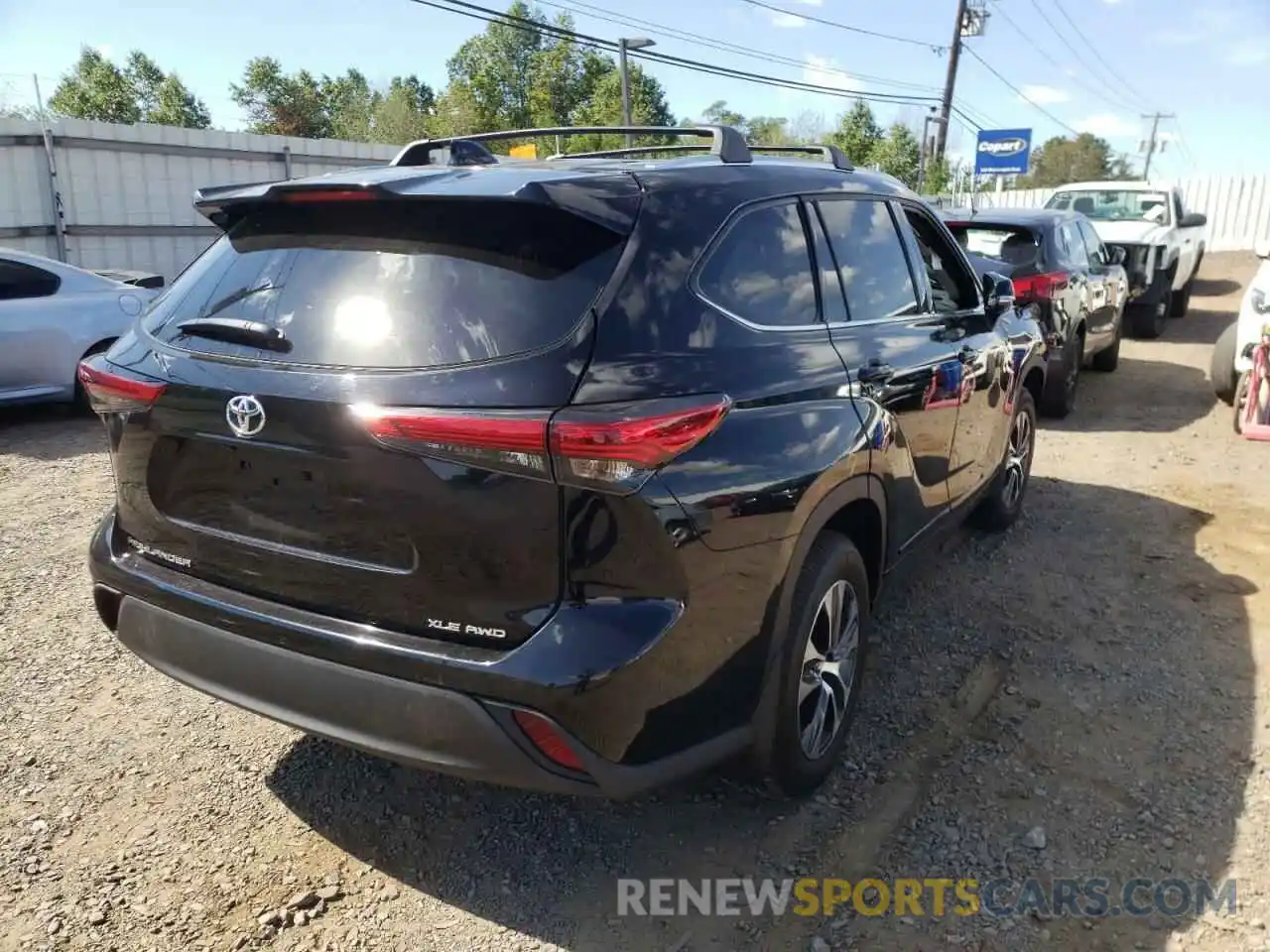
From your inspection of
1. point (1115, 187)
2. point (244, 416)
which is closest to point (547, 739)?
point (244, 416)

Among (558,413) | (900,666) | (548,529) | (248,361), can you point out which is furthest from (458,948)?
(900,666)

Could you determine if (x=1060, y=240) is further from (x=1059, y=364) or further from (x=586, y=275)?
(x=586, y=275)

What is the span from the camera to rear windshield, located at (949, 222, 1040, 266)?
809 cm

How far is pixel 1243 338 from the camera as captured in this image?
26.8 feet

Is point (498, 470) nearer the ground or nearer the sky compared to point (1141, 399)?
nearer the sky

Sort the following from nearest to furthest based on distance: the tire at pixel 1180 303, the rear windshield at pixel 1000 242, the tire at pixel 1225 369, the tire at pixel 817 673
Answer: the tire at pixel 817 673
the rear windshield at pixel 1000 242
the tire at pixel 1225 369
the tire at pixel 1180 303

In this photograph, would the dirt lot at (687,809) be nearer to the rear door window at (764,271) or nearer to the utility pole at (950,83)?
the rear door window at (764,271)

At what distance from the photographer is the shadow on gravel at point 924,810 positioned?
2.56 m

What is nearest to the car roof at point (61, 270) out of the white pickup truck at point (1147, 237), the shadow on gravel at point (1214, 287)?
the white pickup truck at point (1147, 237)

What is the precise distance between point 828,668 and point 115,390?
2160 millimetres

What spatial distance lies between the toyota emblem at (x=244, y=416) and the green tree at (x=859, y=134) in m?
40.7

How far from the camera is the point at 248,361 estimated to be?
2402mm

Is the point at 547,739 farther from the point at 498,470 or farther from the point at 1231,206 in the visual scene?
the point at 1231,206

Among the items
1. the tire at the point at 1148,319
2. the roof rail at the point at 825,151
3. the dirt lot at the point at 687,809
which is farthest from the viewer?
the tire at the point at 1148,319
